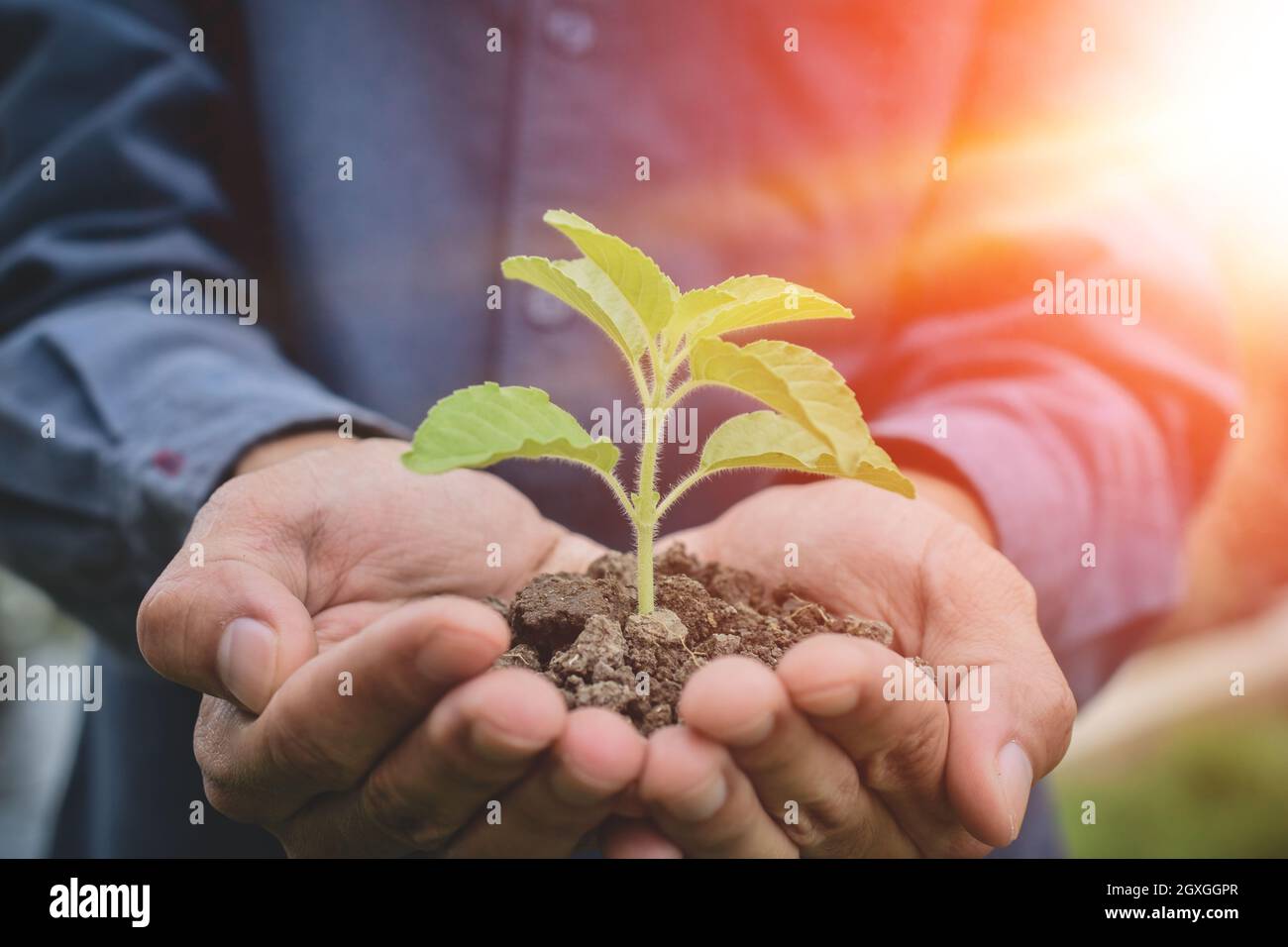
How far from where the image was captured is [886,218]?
259 cm

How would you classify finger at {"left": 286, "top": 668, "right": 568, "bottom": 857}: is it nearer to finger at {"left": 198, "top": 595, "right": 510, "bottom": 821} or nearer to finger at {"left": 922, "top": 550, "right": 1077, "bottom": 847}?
finger at {"left": 198, "top": 595, "right": 510, "bottom": 821}

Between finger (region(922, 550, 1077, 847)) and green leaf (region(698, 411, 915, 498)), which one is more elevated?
green leaf (region(698, 411, 915, 498))

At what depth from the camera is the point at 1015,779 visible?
1307 mm

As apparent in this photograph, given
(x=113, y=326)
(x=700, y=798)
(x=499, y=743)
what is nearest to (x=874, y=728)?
(x=700, y=798)

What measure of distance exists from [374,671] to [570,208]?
1507 mm

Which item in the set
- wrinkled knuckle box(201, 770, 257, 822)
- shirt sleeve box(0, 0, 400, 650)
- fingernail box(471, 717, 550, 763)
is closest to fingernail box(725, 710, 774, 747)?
fingernail box(471, 717, 550, 763)

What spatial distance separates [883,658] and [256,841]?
6.40 feet

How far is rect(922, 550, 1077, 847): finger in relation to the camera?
1.28 m

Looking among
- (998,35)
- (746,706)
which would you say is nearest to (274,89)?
(998,35)

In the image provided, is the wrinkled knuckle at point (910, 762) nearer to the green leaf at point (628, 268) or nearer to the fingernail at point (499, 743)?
the fingernail at point (499, 743)

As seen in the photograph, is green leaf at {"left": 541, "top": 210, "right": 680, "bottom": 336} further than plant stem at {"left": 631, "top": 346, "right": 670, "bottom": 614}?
No

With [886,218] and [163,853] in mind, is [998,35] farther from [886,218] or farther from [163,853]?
[163,853]

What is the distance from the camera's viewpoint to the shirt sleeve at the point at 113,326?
202 centimetres

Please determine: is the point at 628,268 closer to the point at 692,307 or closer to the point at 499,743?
the point at 692,307
